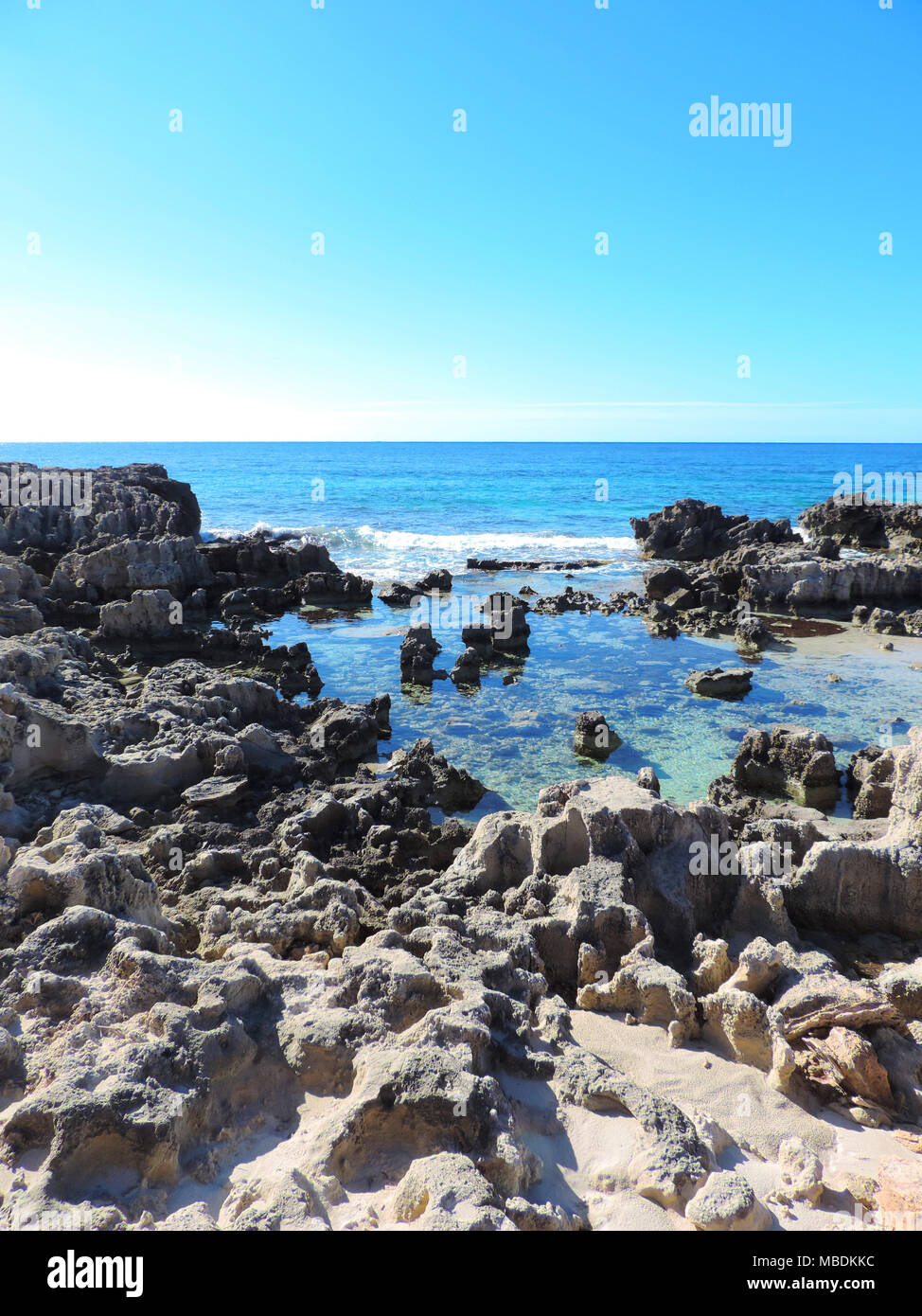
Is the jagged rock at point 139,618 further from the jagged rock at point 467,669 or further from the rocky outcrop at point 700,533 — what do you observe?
the rocky outcrop at point 700,533

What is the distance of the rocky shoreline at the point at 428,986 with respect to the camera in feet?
11.7

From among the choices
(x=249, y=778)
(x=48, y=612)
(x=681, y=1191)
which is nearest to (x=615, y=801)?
(x=681, y=1191)

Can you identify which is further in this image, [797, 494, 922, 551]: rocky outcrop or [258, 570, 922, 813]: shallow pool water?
[797, 494, 922, 551]: rocky outcrop

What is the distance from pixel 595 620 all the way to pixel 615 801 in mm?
15860

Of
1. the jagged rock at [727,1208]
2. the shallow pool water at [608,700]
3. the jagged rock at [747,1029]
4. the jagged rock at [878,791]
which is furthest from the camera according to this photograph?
the shallow pool water at [608,700]

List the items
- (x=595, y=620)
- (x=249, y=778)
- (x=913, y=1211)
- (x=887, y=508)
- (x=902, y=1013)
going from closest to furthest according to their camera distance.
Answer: (x=913, y=1211), (x=902, y=1013), (x=249, y=778), (x=595, y=620), (x=887, y=508)

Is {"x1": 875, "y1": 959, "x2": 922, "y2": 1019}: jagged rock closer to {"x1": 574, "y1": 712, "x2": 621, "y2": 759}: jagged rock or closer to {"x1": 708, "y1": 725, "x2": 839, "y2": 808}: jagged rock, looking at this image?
{"x1": 708, "y1": 725, "x2": 839, "y2": 808}: jagged rock

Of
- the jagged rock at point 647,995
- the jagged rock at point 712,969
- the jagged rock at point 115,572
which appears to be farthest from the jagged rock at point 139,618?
the jagged rock at point 712,969

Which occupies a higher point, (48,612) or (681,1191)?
(48,612)

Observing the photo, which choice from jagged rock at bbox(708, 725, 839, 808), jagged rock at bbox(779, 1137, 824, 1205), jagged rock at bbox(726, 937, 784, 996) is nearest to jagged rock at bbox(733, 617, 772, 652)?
jagged rock at bbox(708, 725, 839, 808)

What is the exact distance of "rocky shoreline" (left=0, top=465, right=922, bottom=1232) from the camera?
357 cm

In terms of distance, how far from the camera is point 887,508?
1353 inches

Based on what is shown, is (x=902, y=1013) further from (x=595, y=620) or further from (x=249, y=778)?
(x=595, y=620)

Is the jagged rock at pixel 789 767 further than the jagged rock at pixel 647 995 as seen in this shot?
Yes
